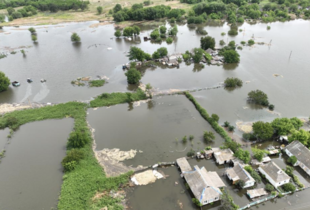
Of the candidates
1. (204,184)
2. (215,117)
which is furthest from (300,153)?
(204,184)

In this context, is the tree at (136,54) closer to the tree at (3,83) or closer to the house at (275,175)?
the tree at (3,83)

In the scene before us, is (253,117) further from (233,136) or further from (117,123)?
(117,123)

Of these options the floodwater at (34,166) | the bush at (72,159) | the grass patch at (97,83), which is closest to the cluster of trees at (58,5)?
the grass patch at (97,83)

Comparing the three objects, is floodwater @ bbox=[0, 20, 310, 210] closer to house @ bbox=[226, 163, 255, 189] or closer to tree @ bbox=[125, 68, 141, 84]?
house @ bbox=[226, 163, 255, 189]

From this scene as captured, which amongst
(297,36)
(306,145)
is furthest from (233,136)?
(297,36)

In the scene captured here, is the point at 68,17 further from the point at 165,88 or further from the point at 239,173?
the point at 239,173

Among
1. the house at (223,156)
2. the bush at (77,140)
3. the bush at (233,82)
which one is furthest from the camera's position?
the bush at (233,82)
